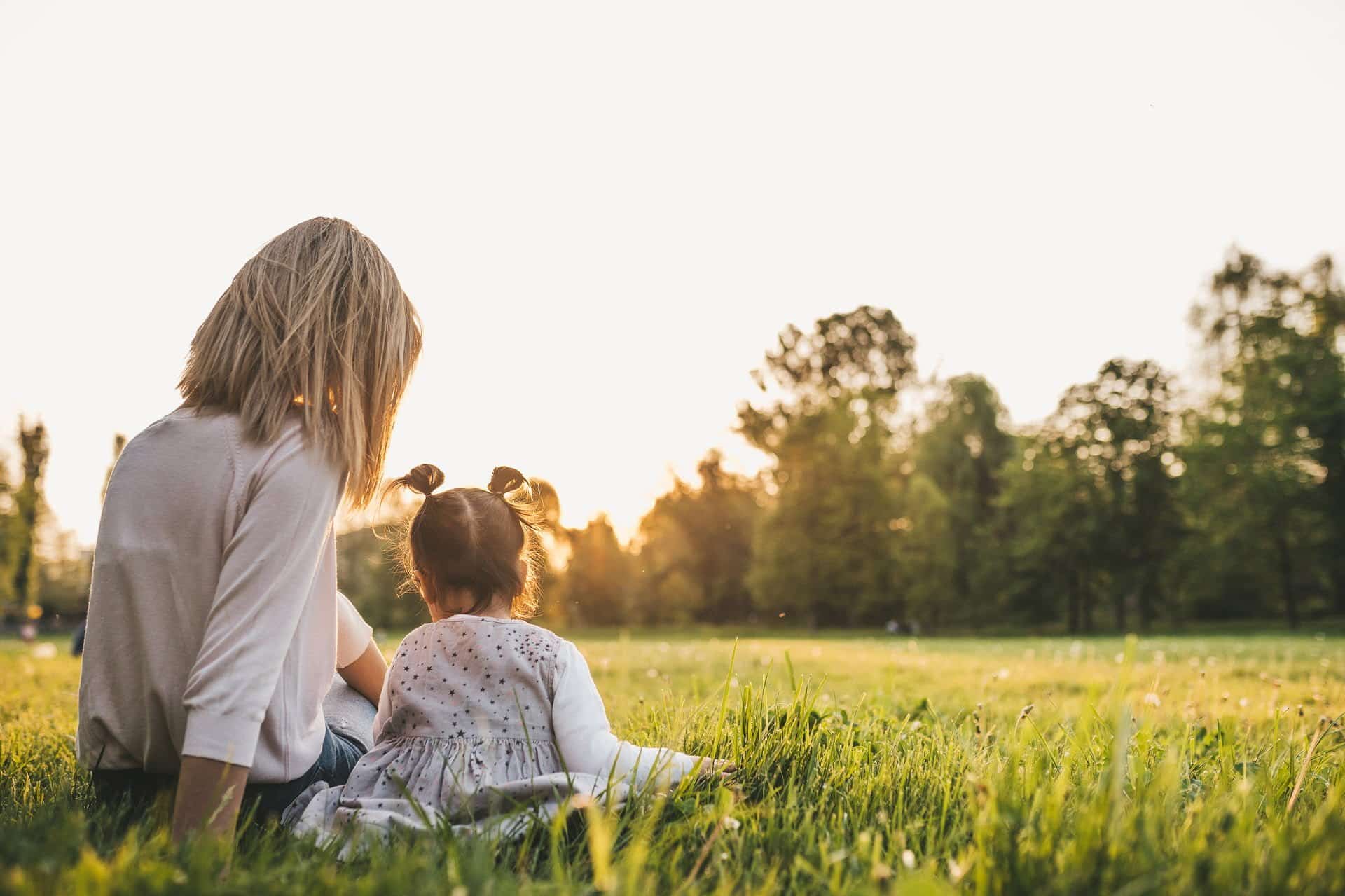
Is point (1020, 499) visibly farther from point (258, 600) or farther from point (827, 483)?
point (258, 600)

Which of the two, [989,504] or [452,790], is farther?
[989,504]

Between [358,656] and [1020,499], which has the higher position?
[1020,499]

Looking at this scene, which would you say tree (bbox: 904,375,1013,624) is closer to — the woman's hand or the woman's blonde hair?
the woman's hand

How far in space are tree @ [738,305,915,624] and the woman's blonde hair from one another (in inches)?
1510

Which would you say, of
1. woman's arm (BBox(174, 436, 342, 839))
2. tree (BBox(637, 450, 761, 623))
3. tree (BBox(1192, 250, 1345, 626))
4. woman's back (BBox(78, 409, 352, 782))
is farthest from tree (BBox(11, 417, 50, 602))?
tree (BBox(1192, 250, 1345, 626))

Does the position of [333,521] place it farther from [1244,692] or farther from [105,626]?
[1244,692]

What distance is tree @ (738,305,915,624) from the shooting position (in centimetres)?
4119

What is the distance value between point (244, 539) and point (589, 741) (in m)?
1.05

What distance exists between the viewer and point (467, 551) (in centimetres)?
284

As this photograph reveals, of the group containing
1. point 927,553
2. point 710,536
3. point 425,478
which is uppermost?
point 710,536

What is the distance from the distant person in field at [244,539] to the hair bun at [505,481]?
64cm

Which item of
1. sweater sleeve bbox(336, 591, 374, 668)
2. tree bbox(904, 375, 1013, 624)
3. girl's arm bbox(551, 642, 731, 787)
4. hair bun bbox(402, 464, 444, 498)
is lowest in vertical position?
girl's arm bbox(551, 642, 731, 787)

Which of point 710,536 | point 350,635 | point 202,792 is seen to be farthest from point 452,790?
point 710,536

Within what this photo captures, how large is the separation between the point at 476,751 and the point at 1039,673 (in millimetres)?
7384
